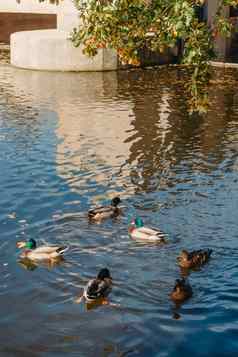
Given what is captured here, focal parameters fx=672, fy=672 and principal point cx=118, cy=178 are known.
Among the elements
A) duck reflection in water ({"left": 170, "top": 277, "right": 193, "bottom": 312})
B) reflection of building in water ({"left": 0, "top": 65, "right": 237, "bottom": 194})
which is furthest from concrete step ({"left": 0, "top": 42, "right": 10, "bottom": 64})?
duck reflection in water ({"left": 170, "top": 277, "right": 193, "bottom": 312})

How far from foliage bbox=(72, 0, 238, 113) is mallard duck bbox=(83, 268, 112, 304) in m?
4.50

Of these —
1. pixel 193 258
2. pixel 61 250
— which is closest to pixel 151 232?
pixel 193 258

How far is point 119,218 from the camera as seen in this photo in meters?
19.5

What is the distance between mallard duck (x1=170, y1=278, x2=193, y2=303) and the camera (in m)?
14.1

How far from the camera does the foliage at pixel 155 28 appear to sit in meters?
10.4

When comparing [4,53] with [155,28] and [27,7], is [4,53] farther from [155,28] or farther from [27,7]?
[155,28]

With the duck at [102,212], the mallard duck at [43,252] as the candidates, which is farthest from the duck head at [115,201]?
the mallard duck at [43,252]

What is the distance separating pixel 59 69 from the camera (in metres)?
44.0

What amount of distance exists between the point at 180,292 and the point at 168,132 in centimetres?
1535

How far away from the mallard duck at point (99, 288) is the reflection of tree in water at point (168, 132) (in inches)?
276

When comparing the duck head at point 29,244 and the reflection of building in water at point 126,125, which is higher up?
the reflection of building in water at point 126,125

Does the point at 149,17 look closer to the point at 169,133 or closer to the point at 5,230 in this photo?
the point at 5,230

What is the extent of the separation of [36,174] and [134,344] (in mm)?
11360

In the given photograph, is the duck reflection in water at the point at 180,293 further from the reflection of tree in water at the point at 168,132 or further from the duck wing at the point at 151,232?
the reflection of tree in water at the point at 168,132
